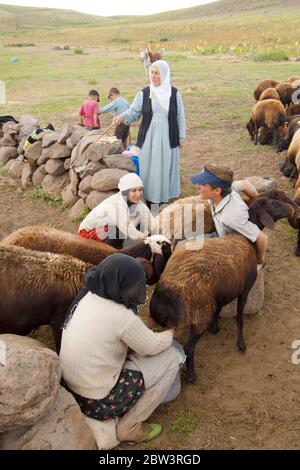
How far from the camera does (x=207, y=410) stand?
3.69 metres

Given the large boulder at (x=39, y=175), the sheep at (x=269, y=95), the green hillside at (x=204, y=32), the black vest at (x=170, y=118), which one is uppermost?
the green hillside at (x=204, y=32)

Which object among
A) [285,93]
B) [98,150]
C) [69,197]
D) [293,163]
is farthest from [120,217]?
[285,93]

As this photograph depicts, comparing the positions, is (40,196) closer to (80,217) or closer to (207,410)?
(80,217)

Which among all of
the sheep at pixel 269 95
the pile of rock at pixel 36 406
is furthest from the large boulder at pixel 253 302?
the sheep at pixel 269 95

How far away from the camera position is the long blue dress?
6.37 m

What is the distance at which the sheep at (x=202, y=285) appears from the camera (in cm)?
374

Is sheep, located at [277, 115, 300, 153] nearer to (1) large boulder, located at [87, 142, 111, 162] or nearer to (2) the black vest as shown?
(2) the black vest

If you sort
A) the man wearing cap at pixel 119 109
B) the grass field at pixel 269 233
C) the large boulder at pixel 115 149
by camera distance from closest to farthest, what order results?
the grass field at pixel 269 233, the large boulder at pixel 115 149, the man wearing cap at pixel 119 109

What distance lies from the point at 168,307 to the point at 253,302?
1508 millimetres

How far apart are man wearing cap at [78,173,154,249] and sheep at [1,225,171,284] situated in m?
0.51

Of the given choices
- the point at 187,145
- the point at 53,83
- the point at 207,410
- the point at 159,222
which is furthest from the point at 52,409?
the point at 53,83

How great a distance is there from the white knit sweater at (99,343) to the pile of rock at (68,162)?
379cm

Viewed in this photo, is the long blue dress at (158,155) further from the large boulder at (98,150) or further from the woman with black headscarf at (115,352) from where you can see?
the woman with black headscarf at (115,352)
